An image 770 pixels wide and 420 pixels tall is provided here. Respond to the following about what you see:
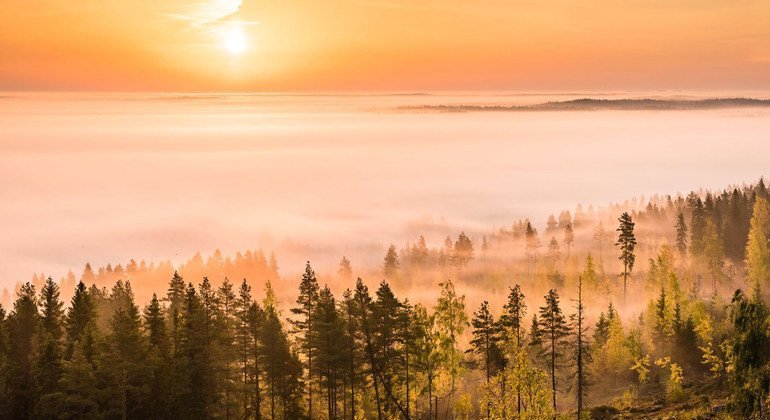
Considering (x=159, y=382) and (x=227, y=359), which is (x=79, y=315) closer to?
(x=159, y=382)

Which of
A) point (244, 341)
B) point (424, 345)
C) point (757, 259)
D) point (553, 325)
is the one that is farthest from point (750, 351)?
point (757, 259)

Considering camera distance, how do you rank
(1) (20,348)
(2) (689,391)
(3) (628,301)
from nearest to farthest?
(1) (20,348) → (2) (689,391) → (3) (628,301)

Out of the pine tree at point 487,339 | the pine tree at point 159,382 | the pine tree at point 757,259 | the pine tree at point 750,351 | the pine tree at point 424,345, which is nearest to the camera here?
the pine tree at point 750,351

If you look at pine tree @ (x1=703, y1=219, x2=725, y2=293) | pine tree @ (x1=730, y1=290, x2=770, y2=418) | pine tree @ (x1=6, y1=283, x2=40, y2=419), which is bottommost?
pine tree @ (x1=703, y1=219, x2=725, y2=293)

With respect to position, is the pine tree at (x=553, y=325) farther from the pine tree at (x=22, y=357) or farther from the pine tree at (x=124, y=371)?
the pine tree at (x=22, y=357)

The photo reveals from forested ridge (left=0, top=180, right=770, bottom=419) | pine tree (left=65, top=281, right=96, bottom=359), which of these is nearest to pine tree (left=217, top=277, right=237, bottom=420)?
forested ridge (left=0, top=180, right=770, bottom=419)

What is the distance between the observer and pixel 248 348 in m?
68.1

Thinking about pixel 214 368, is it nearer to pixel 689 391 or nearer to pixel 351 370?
pixel 351 370

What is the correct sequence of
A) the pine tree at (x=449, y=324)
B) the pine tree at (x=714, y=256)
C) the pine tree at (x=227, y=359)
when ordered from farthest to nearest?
1. the pine tree at (x=714, y=256)
2. the pine tree at (x=449, y=324)
3. the pine tree at (x=227, y=359)

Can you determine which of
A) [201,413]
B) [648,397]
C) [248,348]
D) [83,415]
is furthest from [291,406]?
[648,397]

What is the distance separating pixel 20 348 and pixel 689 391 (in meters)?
69.2

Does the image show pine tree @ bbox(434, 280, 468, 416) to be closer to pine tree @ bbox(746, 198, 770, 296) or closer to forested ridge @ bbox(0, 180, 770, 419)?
forested ridge @ bbox(0, 180, 770, 419)

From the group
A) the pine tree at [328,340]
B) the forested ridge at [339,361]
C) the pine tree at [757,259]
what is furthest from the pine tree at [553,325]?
the pine tree at [757,259]

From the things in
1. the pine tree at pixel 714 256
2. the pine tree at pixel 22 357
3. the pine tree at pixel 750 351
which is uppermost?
the pine tree at pixel 750 351
